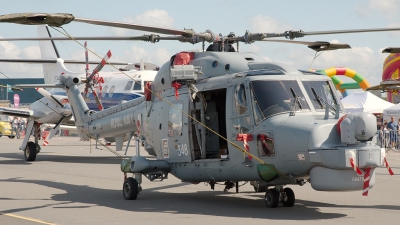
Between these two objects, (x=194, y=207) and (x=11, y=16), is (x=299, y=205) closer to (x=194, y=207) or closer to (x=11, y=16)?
(x=194, y=207)

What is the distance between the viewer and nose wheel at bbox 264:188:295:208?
1072 centimetres

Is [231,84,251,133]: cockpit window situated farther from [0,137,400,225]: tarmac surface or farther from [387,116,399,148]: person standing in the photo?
[387,116,399,148]: person standing

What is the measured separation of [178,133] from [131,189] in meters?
1.46

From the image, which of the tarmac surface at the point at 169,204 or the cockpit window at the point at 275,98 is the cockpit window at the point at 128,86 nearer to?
the tarmac surface at the point at 169,204

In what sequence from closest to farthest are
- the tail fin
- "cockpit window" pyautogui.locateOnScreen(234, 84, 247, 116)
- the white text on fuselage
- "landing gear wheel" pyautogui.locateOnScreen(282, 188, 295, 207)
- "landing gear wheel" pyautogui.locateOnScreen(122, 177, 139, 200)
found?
"cockpit window" pyautogui.locateOnScreen(234, 84, 247, 116) < "landing gear wheel" pyautogui.locateOnScreen(282, 188, 295, 207) < "landing gear wheel" pyautogui.locateOnScreen(122, 177, 139, 200) < the white text on fuselage < the tail fin

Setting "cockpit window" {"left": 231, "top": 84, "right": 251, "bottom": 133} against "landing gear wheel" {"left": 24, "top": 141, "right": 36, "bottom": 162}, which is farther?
"landing gear wheel" {"left": 24, "top": 141, "right": 36, "bottom": 162}

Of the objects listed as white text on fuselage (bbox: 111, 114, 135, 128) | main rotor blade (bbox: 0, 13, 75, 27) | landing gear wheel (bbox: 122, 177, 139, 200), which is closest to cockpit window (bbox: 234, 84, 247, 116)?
landing gear wheel (bbox: 122, 177, 139, 200)

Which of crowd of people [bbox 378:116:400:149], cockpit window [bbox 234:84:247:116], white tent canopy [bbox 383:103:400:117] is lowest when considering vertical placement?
cockpit window [bbox 234:84:247:116]

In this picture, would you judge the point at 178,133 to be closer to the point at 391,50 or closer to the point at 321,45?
the point at 321,45

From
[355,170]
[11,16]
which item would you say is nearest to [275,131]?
[355,170]

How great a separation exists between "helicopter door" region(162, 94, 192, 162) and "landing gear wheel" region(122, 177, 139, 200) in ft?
2.89

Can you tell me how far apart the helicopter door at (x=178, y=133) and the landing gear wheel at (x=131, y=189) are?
88 centimetres

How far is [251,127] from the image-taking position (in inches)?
417

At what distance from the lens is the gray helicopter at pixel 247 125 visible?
9453mm
